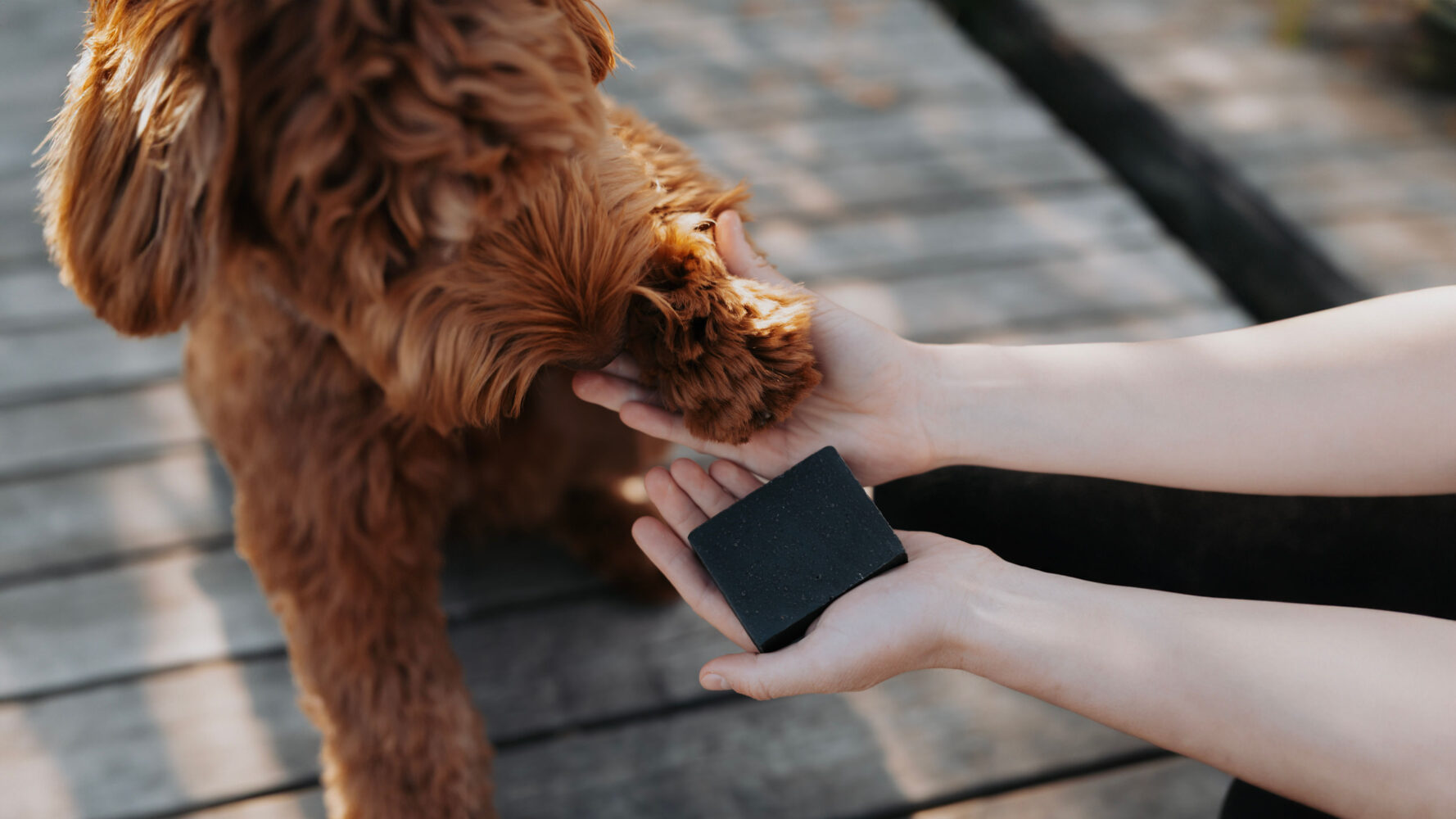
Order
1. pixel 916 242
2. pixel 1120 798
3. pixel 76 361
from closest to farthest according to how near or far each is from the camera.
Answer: pixel 1120 798 → pixel 76 361 → pixel 916 242

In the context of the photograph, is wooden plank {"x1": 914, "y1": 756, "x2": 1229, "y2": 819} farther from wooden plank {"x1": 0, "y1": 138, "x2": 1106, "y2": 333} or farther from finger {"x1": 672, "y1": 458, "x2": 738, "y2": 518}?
wooden plank {"x1": 0, "y1": 138, "x2": 1106, "y2": 333}

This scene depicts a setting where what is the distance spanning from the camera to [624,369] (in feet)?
4.67

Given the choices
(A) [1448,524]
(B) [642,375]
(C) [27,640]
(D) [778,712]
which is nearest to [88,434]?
(C) [27,640]

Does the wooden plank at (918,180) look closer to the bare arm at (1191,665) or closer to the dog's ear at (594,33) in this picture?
the dog's ear at (594,33)

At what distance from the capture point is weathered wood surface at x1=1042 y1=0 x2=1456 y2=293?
243 centimetres

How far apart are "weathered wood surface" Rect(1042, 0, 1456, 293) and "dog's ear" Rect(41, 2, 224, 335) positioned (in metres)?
2.50

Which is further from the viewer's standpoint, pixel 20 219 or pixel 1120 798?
pixel 20 219

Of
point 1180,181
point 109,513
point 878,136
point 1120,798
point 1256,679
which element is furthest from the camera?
point 878,136

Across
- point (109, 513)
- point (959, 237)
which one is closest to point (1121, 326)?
point (959, 237)

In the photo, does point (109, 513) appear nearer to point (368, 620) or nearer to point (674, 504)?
point (368, 620)

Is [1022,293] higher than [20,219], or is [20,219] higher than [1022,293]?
[1022,293]

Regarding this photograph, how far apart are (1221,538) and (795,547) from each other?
2.20 ft

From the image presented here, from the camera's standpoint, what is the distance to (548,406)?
1.64 m

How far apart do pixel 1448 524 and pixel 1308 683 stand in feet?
1.62
